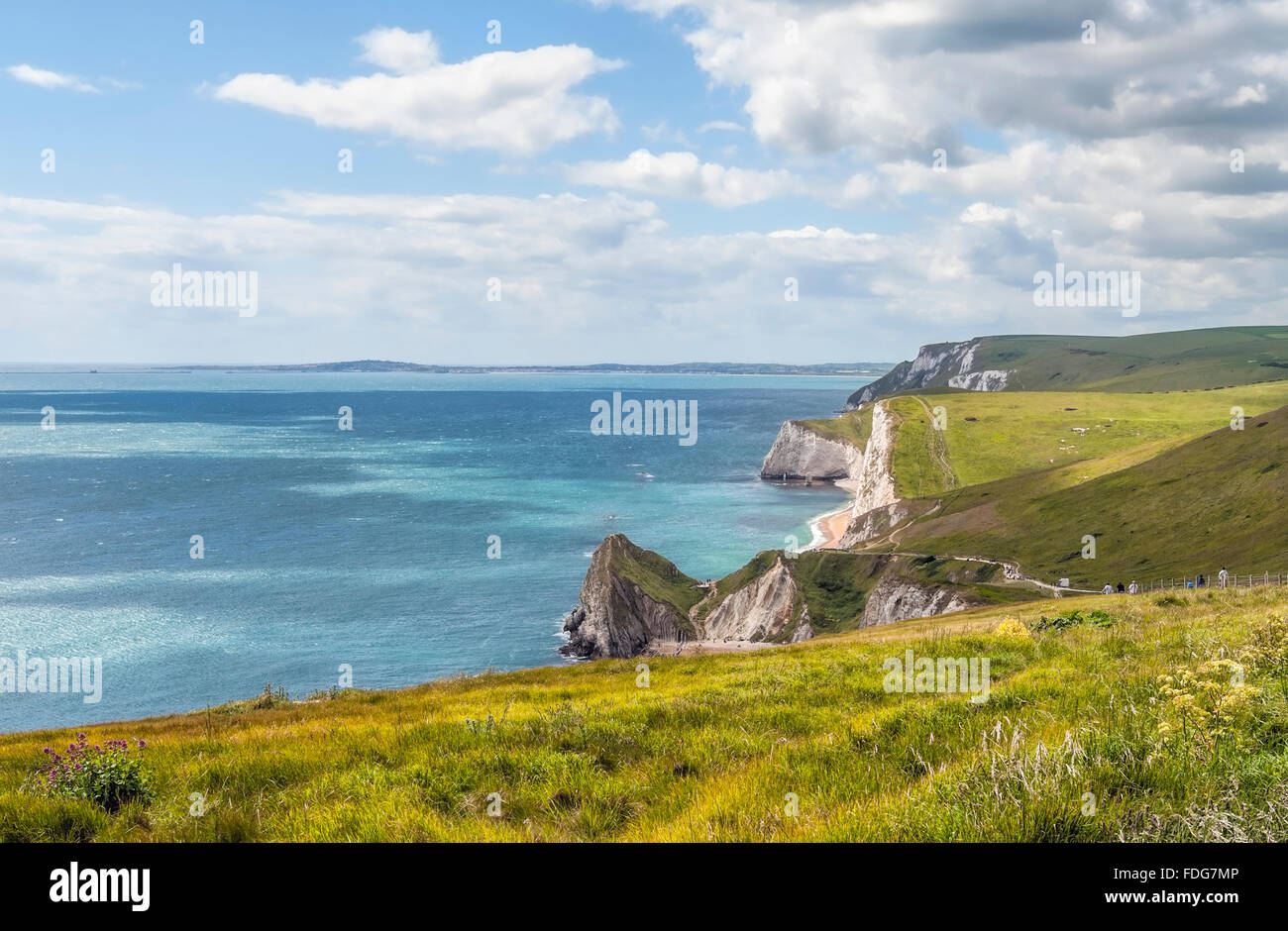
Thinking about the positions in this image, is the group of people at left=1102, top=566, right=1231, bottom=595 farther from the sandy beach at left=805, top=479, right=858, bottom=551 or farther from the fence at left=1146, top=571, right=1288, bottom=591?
the sandy beach at left=805, top=479, right=858, bottom=551

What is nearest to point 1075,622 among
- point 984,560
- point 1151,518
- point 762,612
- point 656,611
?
point 762,612

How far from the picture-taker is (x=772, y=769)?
7715mm

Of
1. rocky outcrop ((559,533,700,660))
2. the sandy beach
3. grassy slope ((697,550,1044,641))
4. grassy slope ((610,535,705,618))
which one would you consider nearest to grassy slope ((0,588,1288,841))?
rocky outcrop ((559,533,700,660))

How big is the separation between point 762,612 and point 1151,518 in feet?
183

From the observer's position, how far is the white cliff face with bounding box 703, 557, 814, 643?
333 ft

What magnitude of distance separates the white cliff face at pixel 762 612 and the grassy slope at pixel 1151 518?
28620 mm

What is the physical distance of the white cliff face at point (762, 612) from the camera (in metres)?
102

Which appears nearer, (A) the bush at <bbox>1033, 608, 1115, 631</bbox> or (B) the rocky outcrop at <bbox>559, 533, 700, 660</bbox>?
(A) the bush at <bbox>1033, 608, 1115, 631</bbox>

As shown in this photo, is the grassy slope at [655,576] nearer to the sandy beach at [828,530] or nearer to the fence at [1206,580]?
the sandy beach at [828,530]

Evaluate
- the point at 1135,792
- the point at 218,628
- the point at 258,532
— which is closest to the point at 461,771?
the point at 1135,792

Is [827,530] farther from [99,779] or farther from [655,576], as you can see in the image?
[99,779]

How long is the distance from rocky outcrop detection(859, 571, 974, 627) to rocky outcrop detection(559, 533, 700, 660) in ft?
80.4

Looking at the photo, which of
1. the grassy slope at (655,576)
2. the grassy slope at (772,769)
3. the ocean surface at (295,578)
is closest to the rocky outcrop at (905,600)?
the grassy slope at (655,576)
